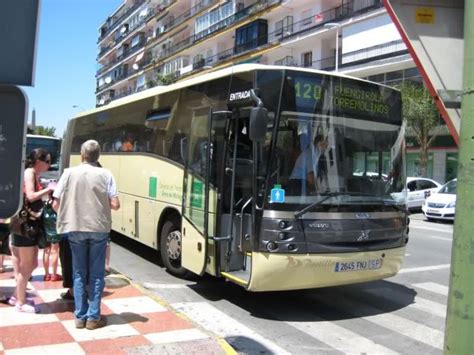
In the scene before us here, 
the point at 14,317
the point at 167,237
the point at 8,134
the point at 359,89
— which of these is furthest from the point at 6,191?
the point at 167,237

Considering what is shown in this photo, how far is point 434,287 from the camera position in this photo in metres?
8.45

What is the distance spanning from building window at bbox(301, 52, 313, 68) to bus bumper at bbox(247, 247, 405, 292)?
119ft

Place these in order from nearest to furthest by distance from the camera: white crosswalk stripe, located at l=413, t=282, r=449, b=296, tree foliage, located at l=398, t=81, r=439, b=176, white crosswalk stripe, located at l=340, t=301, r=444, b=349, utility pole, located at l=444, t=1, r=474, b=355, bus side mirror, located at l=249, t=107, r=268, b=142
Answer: utility pole, located at l=444, t=1, r=474, b=355
white crosswalk stripe, located at l=340, t=301, r=444, b=349
bus side mirror, located at l=249, t=107, r=268, b=142
white crosswalk stripe, located at l=413, t=282, r=449, b=296
tree foliage, located at l=398, t=81, r=439, b=176

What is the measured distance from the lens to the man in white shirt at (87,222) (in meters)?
5.30

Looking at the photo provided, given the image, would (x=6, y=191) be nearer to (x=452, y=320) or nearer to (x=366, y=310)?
(x=452, y=320)

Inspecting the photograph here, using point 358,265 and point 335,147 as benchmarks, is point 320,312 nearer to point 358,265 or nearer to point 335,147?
point 358,265

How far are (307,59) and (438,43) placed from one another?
4068cm

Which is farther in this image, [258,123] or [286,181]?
[286,181]

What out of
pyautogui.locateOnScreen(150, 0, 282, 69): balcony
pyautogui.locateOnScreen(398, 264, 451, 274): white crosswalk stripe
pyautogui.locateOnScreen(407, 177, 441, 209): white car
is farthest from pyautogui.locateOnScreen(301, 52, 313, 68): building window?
pyautogui.locateOnScreen(398, 264, 451, 274): white crosswalk stripe

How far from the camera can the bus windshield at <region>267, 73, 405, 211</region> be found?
6430 mm

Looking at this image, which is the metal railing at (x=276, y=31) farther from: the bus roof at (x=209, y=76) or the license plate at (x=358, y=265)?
the license plate at (x=358, y=265)

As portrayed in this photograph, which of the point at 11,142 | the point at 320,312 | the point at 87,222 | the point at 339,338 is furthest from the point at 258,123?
the point at 11,142

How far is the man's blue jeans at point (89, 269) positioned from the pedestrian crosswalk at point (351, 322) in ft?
4.48

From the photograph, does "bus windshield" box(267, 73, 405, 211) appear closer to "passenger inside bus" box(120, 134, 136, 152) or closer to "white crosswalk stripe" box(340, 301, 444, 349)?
"white crosswalk stripe" box(340, 301, 444, 349)
